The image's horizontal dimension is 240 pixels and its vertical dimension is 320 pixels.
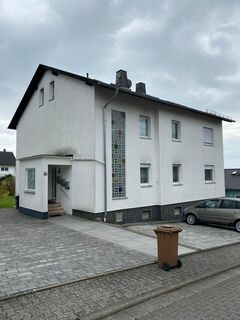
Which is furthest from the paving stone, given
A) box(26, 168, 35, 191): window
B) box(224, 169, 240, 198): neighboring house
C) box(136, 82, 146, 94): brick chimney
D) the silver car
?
box(224, 169, 240, 198): neighboring house

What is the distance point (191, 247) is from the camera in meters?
9.21

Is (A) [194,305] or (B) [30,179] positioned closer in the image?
(A) [194,305]

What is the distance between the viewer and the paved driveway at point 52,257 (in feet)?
19.4

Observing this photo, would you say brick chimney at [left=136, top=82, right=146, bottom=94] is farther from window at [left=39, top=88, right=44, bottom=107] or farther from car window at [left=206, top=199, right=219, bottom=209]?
car window at [left=206, top=199, right=219, bottom=209]

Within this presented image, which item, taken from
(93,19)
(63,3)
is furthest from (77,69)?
(63,3)

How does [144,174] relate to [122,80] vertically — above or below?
below

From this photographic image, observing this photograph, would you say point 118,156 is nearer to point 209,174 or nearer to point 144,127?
point 144,127

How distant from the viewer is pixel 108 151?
14000mm

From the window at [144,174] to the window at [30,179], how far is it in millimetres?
5740

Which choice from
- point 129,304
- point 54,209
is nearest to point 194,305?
point 129,304

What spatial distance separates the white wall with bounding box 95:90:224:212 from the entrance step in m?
2.50

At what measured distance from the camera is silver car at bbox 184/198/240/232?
13320 mm

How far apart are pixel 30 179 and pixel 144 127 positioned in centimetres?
682

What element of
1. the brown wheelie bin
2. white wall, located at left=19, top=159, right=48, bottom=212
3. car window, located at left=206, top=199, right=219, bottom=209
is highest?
white wall, located at left=19, top=159, right=48, bottom=212
